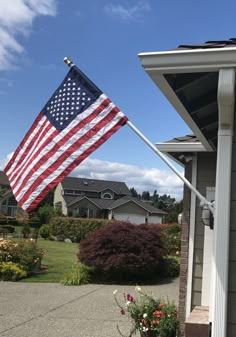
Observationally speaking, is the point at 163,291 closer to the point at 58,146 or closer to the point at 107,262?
the point at 107,262

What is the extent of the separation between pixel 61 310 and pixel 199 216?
422cm

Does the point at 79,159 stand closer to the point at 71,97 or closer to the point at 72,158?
the point at 72,158

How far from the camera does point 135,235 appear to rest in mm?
14547

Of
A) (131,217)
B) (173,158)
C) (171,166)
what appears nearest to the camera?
(171,166)

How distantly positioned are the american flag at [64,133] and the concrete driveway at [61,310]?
3.54 metres

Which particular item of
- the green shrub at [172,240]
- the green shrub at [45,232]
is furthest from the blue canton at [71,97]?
the green shrub at [45,232]

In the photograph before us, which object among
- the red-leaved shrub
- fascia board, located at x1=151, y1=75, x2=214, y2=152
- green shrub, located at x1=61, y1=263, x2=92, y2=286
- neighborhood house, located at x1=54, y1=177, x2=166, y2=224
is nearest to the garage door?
neighborhood house, located at x1=54, y1=177, x2=166, y2=224

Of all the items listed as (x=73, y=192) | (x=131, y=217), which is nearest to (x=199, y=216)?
(x=131, y=217)

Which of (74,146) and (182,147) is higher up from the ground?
(182,147)

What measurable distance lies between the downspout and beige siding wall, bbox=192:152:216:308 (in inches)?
119

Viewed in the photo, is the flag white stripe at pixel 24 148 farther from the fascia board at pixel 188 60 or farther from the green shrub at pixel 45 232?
the green shrub at pixel 45 232

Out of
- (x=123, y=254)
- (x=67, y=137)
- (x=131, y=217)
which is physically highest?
(x=131, y=217)

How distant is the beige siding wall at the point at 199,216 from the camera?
245 inches

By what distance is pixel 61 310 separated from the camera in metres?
9.17
